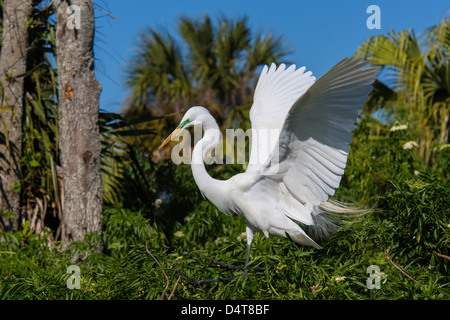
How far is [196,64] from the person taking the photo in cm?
894

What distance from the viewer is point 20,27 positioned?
187 inches

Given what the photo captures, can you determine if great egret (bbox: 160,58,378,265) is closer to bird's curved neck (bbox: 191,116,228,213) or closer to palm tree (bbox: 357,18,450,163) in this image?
bird's curved neck (bbox: 191,116,228,213)

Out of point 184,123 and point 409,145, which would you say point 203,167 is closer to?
point 184,123

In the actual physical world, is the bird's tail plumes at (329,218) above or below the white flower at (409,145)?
below

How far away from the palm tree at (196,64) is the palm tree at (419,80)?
7.33 ft

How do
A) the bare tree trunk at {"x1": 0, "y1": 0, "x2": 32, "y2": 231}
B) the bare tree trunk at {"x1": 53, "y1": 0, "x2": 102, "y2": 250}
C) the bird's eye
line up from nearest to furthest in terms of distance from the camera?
1. the bird's eye
2. the bare tree trunk at {"x1": 53, "y1": 0, "x2": 102, "y2": 250}
3. the bare tree trunk at {"x1": 0, "y1": 0, "x2": 32, "y2": 231}

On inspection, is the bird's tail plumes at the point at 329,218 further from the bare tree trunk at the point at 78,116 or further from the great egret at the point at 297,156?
the bare tree trunk at the point at 78,116

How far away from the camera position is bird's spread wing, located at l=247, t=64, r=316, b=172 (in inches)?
135

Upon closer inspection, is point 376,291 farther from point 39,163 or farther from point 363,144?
point 39,163

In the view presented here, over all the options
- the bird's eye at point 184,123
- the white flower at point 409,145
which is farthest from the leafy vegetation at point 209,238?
the bird's eye at point 184,123

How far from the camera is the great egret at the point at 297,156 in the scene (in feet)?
8.12

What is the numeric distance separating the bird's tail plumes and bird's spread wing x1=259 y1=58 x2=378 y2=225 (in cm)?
18

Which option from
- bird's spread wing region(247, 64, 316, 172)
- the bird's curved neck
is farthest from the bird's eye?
bird's spread wing region(247, 64, 316, 172)
